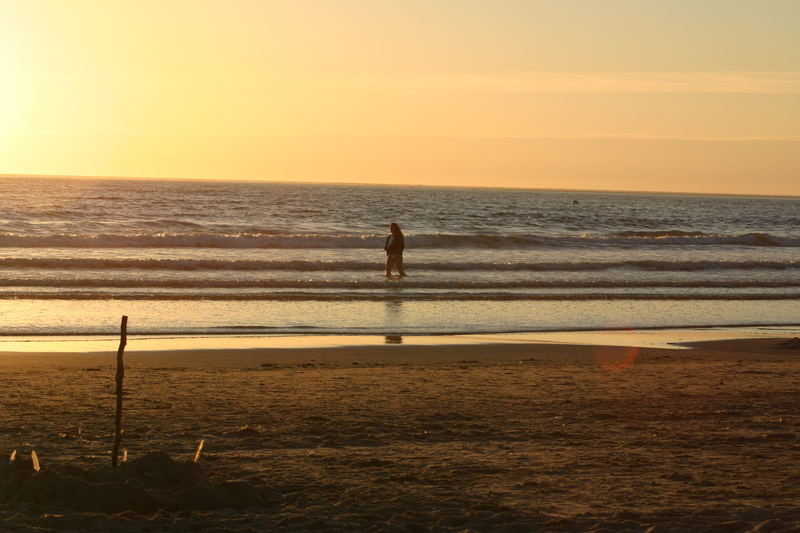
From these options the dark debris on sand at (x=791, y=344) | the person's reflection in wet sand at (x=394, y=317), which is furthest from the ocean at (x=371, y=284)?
the dark debris on sand at (x=791, y=344)

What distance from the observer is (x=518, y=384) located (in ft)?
34.4

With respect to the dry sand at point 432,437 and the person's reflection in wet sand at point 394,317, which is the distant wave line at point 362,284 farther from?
the dry sand at point 432,437

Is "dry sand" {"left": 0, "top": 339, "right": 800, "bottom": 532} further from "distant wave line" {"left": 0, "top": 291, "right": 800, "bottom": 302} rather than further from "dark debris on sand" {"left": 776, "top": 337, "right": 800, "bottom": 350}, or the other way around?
"distant wave line" {"left": 0, "top": 291, "right": 800, "bottom": 302}

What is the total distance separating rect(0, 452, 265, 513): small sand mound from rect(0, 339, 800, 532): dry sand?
64 millimetres

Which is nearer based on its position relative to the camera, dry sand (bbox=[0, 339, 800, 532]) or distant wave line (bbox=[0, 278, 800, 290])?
dry sand (bbox=[0, 339, 800, 532])

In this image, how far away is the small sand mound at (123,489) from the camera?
223 inches

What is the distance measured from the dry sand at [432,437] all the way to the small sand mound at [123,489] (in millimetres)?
64

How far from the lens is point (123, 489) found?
5.75 meters

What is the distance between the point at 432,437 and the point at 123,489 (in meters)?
2.82

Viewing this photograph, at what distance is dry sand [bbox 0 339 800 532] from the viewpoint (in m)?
5.66

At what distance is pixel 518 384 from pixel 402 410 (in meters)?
2.05

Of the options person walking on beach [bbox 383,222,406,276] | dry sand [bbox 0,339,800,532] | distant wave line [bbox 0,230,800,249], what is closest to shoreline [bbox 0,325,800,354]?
dry sand [bbox 0,339,800,532]

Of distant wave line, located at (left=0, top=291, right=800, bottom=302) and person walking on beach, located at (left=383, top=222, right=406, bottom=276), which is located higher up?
person walking on beach, located at (left=383, top=222, right=406, bottom=276)

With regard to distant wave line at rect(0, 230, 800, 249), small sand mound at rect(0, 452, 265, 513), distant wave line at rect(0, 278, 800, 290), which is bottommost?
distant wave line at rect(0, 278, 800, 290)
